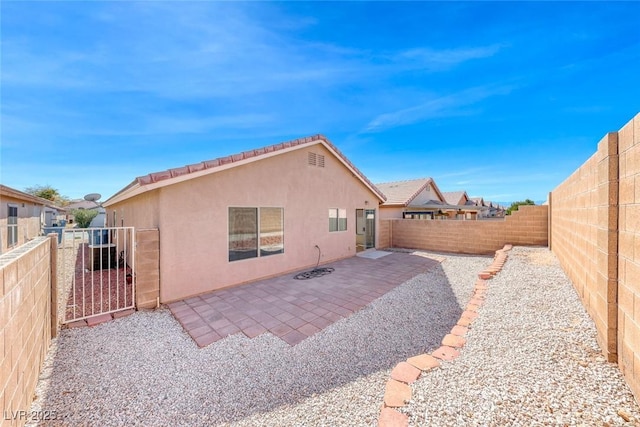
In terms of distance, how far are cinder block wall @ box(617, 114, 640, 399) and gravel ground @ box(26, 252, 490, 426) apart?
2.48 meters

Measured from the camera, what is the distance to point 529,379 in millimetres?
2662

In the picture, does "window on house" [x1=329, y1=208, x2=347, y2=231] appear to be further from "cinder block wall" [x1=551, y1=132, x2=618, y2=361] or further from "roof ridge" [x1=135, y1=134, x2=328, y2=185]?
"cinder block wall" [x1=551, y1=132, x2=618, y2=361]

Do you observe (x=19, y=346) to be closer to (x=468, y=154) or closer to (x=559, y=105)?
(x=559, y=105)

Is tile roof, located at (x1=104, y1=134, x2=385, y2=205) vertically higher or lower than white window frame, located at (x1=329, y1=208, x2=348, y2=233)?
higher

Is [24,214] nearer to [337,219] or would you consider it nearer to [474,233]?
[337,219]

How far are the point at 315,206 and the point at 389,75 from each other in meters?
6.81

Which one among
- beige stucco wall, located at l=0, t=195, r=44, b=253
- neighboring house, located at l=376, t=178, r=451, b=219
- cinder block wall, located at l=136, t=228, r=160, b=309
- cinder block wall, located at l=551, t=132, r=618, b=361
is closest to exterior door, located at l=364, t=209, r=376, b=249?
neighboring house, located at l=376, t=178, r=451, b=219

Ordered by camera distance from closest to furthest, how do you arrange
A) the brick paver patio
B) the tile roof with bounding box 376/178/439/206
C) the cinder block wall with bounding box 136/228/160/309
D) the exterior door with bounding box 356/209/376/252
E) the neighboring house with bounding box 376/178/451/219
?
the brick paver patio → the cinder block wall with bounding box 136/228/160/309 → the exterior door with bounding box 356/209/376/252 → the neighboring house with bounding box 376/178/451/219 → the tile roof with bounding box 376/178/439/206

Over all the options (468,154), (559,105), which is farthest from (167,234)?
(468,154)

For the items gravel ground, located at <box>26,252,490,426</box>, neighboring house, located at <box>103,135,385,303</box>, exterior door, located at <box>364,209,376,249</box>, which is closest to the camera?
gravel ground, located at <box>26,252,490,426</box>

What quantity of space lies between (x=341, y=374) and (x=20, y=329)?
3904mm

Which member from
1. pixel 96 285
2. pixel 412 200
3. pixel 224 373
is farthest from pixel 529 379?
pixel 412 200

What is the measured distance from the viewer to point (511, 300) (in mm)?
5238

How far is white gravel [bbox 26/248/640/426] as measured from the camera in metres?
2.40
